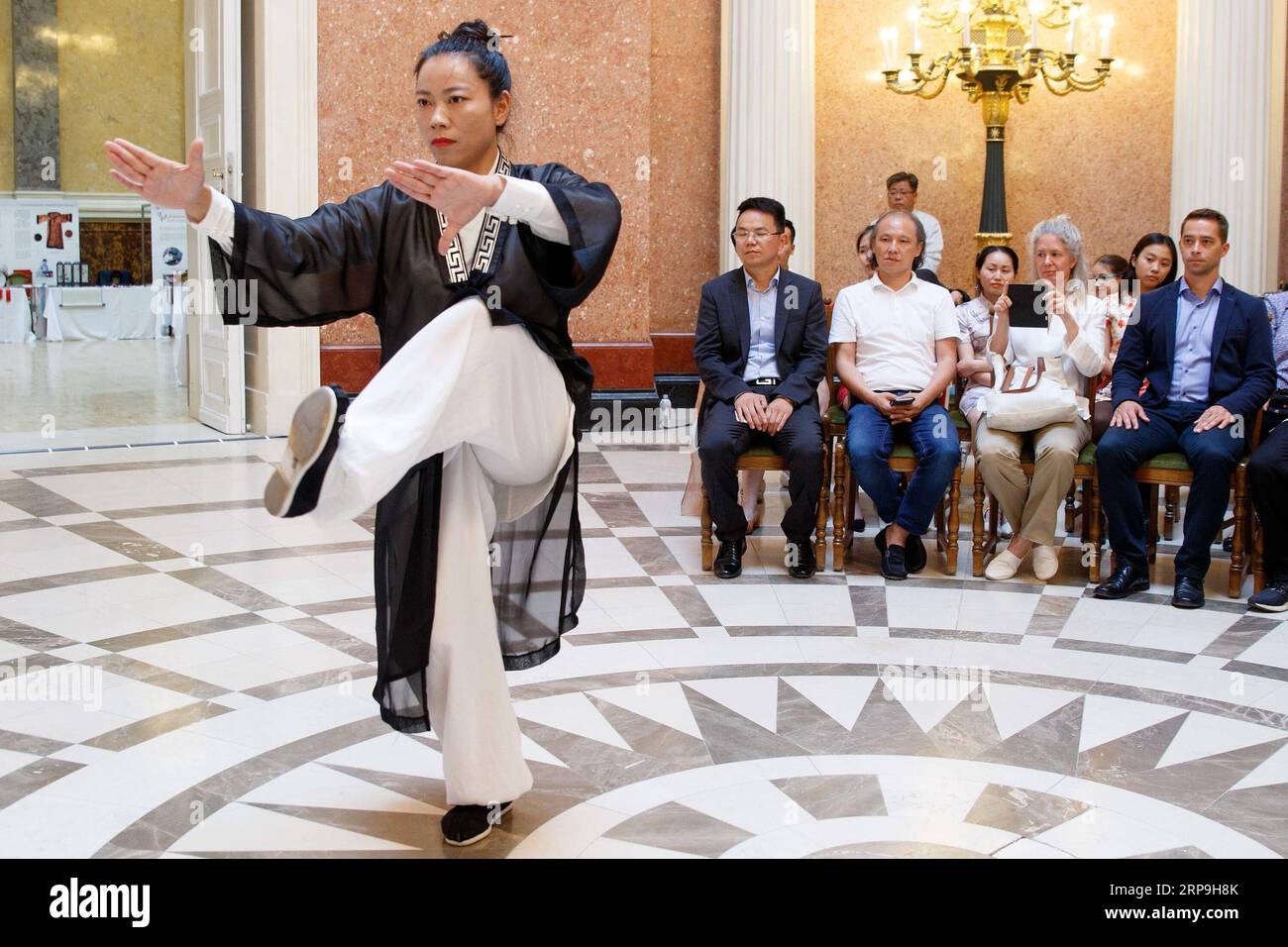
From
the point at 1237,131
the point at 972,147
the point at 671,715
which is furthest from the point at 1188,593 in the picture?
the point at 972,147

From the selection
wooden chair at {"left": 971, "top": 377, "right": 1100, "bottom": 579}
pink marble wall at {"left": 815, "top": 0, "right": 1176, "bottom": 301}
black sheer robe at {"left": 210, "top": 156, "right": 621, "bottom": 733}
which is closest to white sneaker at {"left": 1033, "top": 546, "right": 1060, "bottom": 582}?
wooden chair at {"left": 971, "top": 377, "right": 1100, "bottom": 579}

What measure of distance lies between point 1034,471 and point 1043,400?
0.26 metres

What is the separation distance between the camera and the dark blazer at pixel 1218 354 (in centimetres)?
509

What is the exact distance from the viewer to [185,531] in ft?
18.8

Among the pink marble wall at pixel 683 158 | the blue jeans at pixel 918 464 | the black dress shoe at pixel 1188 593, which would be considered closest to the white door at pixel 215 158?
the pink marble wall at pixel 683 158

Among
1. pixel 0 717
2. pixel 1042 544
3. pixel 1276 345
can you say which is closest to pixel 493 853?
pixel 0 717

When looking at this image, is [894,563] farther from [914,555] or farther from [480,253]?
[480,253]

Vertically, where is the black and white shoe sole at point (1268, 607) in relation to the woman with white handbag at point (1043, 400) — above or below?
below

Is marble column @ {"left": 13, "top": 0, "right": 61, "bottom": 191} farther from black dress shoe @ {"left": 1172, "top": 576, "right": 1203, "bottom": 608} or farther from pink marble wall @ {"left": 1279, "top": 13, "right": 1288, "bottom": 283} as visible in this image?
black dress shoe @ {"left": 1172, "top": 576, "right": 1203, "bottom": 608}

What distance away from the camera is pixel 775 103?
923 centimetres

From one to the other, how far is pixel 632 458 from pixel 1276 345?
3.56 metres

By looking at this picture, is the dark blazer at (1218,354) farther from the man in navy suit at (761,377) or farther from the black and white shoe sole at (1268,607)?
the man in navy suit at (761,377)

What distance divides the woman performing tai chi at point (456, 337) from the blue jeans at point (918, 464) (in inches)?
102

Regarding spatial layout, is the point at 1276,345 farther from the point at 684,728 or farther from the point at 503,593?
the point at 503,593
